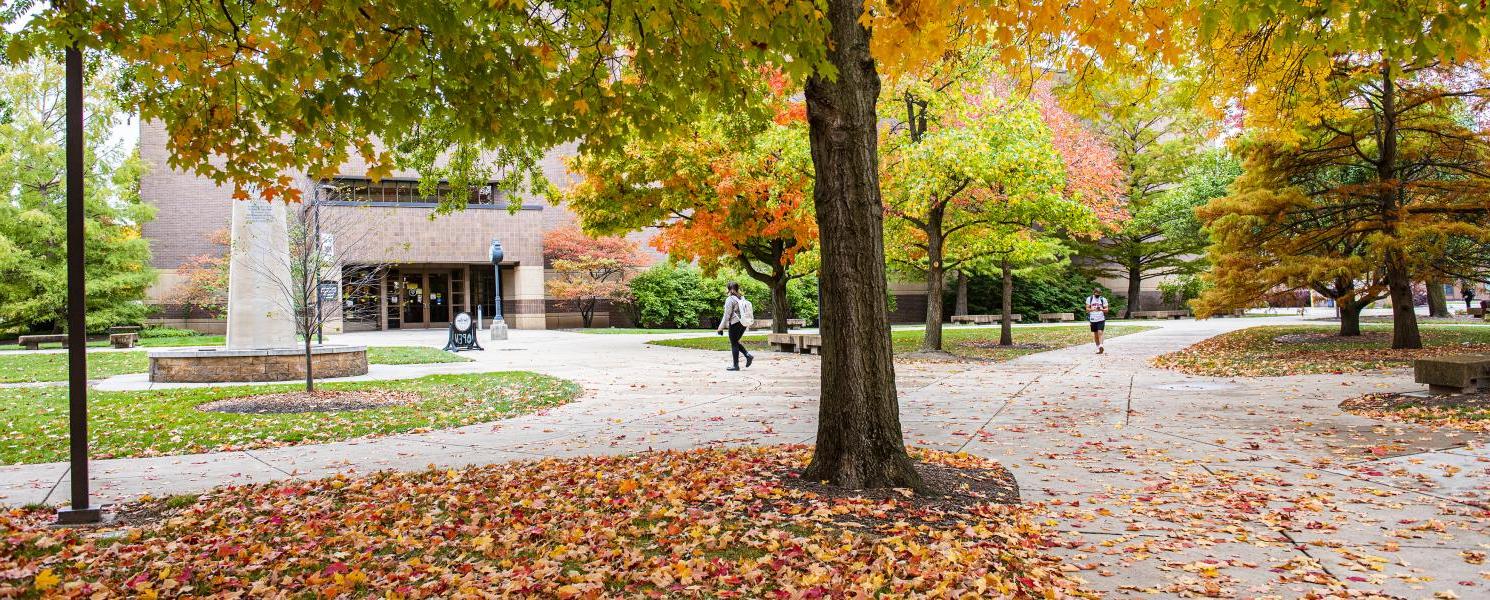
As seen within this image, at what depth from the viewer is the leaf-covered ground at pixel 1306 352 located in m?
13.0

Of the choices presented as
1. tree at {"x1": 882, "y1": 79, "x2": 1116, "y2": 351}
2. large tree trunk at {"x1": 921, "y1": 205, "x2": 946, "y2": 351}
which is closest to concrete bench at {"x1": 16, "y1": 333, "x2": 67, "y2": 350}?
tree at {"x1": 882, "y1": 79, "x2": 1116, "y2": 351}

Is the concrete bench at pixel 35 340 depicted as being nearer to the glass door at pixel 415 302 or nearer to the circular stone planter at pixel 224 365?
the circular stone planter at pixel 224 365

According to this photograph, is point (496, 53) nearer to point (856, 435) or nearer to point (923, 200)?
point (856, 435)

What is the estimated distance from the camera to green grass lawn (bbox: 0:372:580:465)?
732 cm

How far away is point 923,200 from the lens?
621 inches

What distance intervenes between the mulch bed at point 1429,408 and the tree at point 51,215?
96.4 feet

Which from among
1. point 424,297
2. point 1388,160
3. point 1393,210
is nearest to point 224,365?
point 1393,210

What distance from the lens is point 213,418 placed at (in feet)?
28.9

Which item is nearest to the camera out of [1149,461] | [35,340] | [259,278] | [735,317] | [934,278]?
[1149,461]

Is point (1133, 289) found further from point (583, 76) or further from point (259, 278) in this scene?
point (583, 76)

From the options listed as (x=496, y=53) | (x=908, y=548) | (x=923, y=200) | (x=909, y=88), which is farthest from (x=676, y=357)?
(x=908, y=548)

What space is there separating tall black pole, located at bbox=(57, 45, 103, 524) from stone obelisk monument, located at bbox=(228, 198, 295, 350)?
762 cm

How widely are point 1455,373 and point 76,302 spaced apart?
11.7 meters

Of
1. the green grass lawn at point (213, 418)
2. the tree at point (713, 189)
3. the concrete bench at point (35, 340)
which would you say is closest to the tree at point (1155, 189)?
the tree at point (713, 189)
